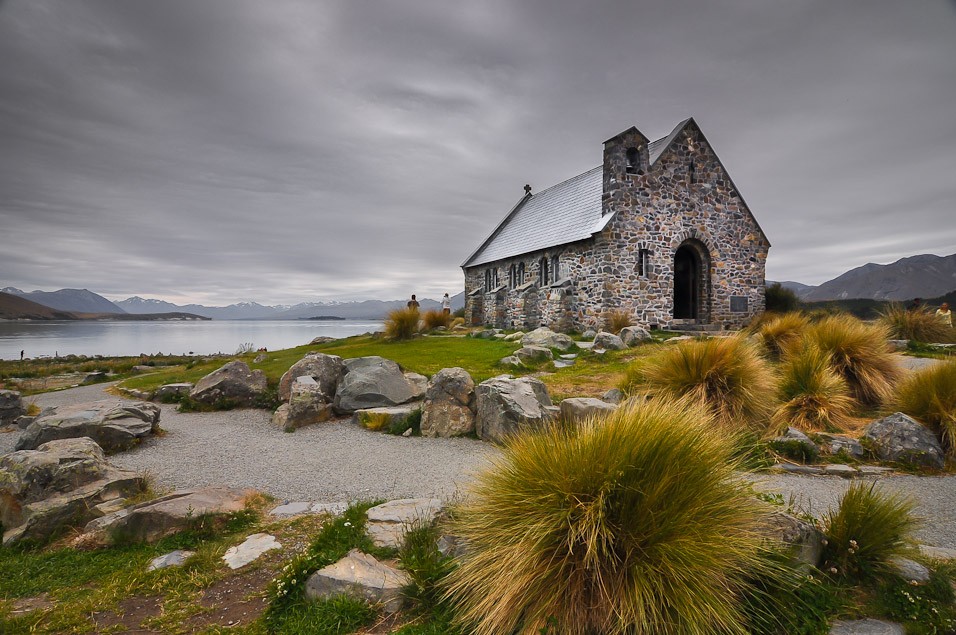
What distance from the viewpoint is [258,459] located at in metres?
6.88

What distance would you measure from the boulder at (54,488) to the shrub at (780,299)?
26.3m

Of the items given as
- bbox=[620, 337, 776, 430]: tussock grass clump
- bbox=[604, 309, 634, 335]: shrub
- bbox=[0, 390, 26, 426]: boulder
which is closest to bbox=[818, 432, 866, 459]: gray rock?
bbox=[620, 337, 776, 430]: tussock grass clump

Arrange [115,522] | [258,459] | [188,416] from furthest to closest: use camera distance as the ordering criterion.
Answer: [188,416] < [258,459] < [115,522]

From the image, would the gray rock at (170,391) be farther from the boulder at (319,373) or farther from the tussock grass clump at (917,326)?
the tussock grass clump at (917,326)

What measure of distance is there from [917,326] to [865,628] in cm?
1574

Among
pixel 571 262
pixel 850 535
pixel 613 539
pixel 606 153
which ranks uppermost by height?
pixel 606 153

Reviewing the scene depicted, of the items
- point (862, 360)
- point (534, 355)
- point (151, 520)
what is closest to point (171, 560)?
point (151, 520)

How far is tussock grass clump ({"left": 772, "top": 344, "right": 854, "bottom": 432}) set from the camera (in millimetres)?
7133

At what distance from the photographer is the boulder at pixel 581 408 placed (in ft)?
21.5

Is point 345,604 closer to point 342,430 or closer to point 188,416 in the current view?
point 342,430

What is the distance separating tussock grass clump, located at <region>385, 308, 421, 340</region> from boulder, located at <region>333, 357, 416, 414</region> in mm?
8486

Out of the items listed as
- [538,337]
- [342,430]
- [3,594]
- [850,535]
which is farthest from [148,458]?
[538,337]

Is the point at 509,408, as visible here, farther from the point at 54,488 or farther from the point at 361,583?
the point at 54,488

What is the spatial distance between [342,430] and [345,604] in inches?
214
